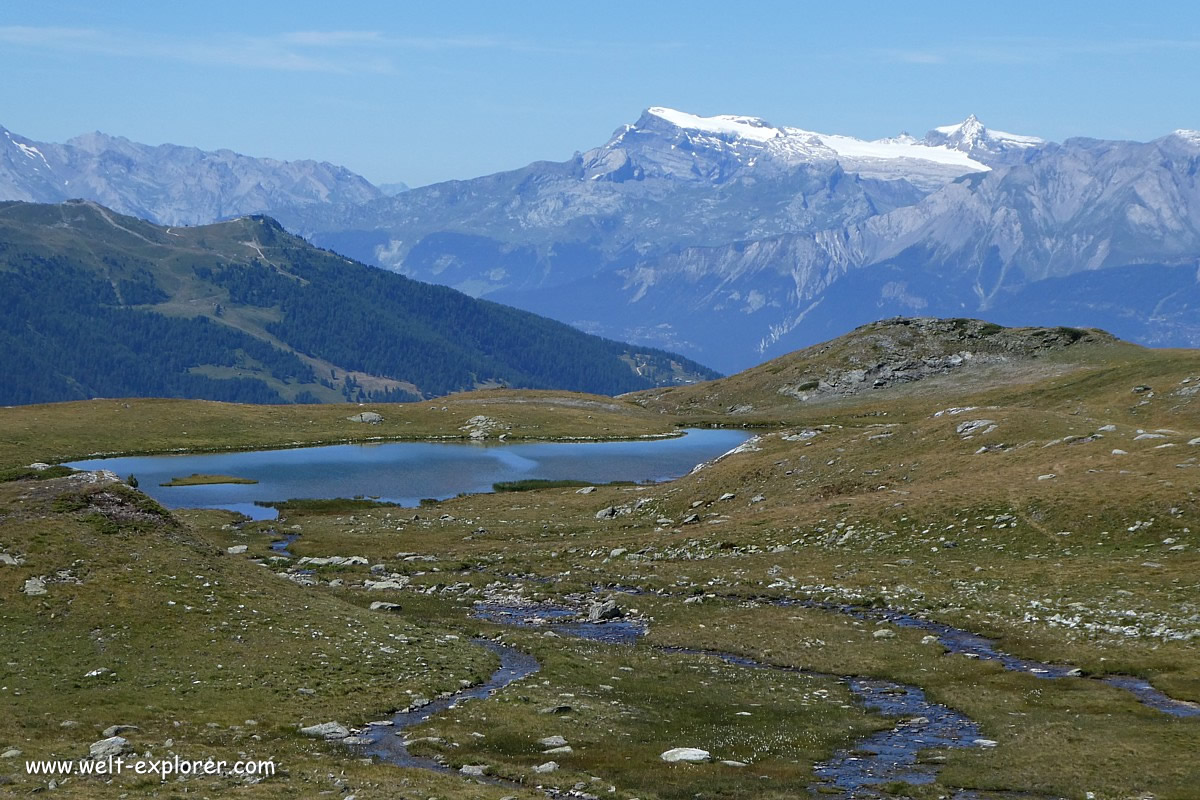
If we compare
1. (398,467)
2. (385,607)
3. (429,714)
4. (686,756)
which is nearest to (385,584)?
(385,607)

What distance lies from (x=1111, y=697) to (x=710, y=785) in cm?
1685

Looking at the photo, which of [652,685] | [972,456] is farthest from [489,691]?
[972,456]

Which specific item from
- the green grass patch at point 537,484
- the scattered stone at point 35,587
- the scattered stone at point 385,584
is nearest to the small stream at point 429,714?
the scattered stone at point 385,584

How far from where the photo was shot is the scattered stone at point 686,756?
33094 mm

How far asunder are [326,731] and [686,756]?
36.7 ft

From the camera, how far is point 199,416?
176500 millimetres

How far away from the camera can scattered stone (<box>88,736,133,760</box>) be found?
30.7 metres

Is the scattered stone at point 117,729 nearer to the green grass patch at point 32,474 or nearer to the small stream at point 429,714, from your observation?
the small stream at point 429,714

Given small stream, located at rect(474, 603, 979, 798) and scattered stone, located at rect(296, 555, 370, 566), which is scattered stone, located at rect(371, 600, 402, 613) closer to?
small stream, located at rect(474, 603, 979, 798)

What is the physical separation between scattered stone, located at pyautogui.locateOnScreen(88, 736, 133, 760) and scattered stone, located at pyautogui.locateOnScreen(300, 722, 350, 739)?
5.39 metres

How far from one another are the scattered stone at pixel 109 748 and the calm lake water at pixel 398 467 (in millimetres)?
79565

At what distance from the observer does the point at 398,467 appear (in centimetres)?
14850

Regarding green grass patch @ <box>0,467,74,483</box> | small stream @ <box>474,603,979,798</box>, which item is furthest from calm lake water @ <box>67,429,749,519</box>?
small stream @ <box>474,603,979,798</box>

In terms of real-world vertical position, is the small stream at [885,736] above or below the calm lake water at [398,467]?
below
